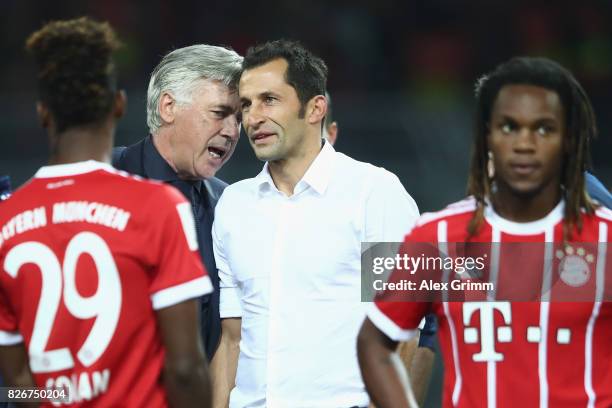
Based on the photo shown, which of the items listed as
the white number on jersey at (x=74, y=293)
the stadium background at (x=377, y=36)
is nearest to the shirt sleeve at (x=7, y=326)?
the white number on jersey at (x=74, y=293)

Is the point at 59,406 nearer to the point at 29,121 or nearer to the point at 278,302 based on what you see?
the point at 278,302

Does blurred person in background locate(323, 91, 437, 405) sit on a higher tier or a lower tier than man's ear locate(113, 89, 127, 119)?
lower

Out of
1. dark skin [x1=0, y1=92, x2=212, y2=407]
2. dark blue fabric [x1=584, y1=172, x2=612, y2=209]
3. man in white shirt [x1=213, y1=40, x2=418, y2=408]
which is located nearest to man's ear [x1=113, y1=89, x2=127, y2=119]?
dark skin [x1=0, y1=92, x2=212, y2=407]

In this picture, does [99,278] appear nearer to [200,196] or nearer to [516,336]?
[516,336]

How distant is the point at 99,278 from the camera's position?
121 inches

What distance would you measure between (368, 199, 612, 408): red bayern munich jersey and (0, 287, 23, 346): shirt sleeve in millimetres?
969

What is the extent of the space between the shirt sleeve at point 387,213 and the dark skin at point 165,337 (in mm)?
1154

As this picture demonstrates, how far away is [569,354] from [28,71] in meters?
9.95

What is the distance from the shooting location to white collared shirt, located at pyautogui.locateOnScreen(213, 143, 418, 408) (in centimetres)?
408

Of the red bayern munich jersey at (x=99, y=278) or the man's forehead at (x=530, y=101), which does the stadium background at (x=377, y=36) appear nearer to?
the man's forehead at (x=530, y=101)

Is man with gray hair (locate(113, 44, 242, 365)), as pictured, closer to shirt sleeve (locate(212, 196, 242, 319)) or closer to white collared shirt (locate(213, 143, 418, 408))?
shirt sleeve (locate(212, 196, 242, 319))

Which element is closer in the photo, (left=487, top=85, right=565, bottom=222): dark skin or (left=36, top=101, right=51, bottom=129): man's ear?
(left=487, top=85, right=565, bottom=222): dark skin

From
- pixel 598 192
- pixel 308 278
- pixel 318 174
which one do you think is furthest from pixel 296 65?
pixel 598 192

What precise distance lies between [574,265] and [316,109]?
156 centimetres
